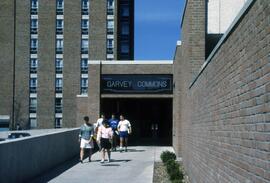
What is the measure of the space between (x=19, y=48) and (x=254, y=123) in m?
75.5

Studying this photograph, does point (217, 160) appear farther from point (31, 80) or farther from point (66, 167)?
point (31, 80)

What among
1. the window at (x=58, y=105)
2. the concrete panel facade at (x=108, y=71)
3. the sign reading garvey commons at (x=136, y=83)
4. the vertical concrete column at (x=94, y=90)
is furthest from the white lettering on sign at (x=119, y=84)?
the window at (x=58, y=105)

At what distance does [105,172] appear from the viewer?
17641 mm

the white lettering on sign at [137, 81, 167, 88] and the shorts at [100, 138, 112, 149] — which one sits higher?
the white lettering on sign at [137, 81, 167, 88]

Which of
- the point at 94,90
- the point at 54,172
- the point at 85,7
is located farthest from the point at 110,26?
the point at 54,172

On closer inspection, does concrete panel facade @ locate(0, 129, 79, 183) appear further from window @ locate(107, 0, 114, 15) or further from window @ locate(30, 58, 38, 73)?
window @ locate(107, 0, 114, 15)

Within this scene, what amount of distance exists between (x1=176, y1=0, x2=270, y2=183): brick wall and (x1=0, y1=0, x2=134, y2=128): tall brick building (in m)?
69.2

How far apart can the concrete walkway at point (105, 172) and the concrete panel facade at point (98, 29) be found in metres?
57.0

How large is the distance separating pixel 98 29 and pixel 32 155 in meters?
64.8

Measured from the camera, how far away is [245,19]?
5.70 meters

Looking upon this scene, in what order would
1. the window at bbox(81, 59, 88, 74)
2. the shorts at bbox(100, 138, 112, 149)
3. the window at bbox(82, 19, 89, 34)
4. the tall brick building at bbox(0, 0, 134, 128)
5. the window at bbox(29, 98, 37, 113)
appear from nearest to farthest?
the shorts at bbox(100, 138, 112, 149)
the window at bbox(29, 98, 37, 113)
the tall brick building at bbox(0, 0, 134, 128)
the window at bbox(81, 59, 88, 74)
the window at bbox(82, 19, 89, 34)

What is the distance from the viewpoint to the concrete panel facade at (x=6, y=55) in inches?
3031

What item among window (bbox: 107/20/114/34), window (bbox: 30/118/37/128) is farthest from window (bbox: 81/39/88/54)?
window (bbox: 30/118/37/128)

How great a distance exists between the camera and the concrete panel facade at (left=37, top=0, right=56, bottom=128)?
77.1 meters
